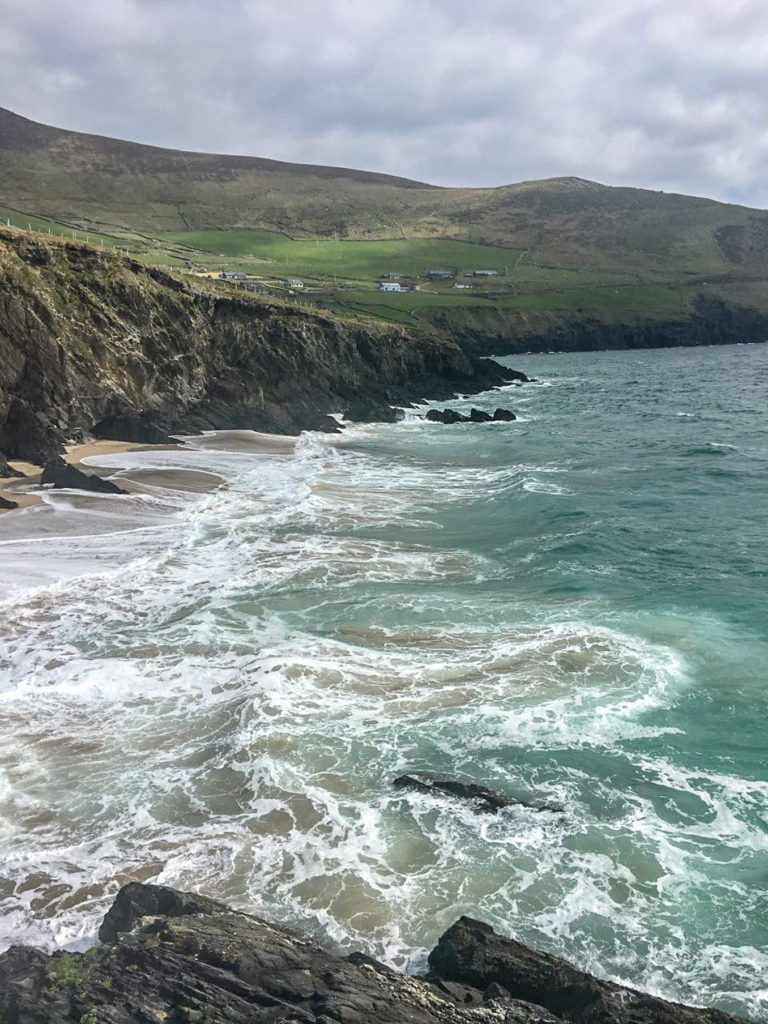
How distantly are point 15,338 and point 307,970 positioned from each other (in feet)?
135

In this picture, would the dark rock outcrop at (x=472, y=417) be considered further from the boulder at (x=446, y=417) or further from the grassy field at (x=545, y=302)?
the grassy field at (x=545, y=302)

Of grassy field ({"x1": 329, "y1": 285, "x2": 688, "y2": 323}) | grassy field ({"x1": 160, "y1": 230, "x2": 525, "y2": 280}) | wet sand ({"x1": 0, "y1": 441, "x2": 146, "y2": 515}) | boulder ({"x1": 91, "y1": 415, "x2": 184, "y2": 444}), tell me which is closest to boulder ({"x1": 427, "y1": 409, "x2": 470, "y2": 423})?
boulder ({"x1": 91, "y1": 415, "x2": 184, "y2": 444})

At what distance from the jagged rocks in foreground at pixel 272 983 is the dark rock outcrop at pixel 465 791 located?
3.29 meters

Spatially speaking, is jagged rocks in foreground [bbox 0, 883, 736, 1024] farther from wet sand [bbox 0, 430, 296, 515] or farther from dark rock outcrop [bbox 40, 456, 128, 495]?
dark rock outcrop [bbox 40, 456, 128, 495]

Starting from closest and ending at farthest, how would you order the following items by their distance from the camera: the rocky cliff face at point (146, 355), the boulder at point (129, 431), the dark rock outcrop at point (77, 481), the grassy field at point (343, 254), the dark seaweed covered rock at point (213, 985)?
the dark seaweed covered rock at point (213, 985) → the dark rock outcrop at point (77, 481) → the rocky cliff face at point (146, 355) → the boulder at point (129, 431) → the grassy field at point (343, 254)

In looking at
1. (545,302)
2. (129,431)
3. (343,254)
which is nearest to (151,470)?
(129,431)

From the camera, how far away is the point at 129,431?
45.8 metres

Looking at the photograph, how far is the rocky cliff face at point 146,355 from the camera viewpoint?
42969 millimetres

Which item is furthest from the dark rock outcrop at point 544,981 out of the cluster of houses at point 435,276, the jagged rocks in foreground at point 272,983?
the cluster of houses at point 435,276

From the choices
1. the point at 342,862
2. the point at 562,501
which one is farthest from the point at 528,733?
the point at 562,501

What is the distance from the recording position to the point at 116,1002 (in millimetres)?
8016

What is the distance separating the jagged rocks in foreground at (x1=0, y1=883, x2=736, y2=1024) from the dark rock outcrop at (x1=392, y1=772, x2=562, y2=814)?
129 inches

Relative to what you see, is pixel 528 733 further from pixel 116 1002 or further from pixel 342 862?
pixel 116 1002

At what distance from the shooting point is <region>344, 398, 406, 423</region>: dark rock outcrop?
6272 cm
